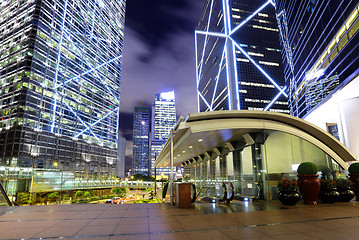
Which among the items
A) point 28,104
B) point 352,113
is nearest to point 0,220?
point 352,113

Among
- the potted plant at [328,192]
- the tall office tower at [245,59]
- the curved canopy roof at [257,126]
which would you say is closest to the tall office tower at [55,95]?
the curved canopy roof at [257,126]

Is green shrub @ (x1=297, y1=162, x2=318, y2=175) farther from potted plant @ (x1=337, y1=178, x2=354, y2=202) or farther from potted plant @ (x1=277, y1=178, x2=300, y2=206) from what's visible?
potted plant @ (x1=337, y1=178, x2=354, y2=202)

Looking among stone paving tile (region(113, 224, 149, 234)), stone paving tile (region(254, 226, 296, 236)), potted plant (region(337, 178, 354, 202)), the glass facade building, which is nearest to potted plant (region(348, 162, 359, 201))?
potted plant (region(337, 178, 354, 202))

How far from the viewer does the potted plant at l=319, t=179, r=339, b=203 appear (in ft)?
32.2

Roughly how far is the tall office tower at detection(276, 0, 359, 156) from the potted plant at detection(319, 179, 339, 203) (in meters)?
20.2

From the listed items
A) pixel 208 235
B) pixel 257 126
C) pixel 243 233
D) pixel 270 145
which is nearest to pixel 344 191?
pixel 270 145

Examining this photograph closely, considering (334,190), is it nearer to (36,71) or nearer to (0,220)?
(0,220)

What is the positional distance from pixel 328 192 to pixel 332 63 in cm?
3079

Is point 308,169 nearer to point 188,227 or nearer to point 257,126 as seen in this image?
point 257,126

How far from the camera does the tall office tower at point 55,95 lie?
5422 centimetres

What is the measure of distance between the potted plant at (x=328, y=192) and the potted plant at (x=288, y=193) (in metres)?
1.37

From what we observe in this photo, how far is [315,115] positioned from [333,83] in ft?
16.8

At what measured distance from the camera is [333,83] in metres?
32.8

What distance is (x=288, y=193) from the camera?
957cm
